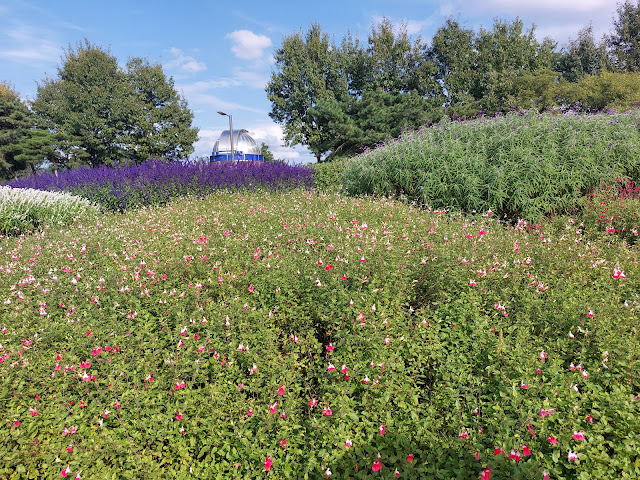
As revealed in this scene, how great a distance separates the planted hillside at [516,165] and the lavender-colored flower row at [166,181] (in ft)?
11.4

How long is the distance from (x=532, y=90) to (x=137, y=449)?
31.4 m

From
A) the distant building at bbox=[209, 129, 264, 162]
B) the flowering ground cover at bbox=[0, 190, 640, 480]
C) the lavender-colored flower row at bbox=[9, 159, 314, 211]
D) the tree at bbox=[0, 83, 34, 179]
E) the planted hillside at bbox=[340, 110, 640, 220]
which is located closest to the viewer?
the flowering ground cover at bbox=[0, 190, 640, 480]

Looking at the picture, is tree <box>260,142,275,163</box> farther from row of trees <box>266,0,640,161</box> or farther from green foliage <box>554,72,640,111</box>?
green foliage <box>554,72,640,111</box>

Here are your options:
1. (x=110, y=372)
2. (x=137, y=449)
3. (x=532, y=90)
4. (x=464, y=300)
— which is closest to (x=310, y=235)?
(x=464, y=300)

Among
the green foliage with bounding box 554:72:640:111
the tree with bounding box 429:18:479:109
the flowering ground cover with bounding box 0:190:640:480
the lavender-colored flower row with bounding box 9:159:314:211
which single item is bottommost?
the flowering ground cover with bounding box 0:190:640:480

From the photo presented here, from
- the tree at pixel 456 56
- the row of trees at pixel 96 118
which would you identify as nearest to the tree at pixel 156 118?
the row of trees at pixel 96 118

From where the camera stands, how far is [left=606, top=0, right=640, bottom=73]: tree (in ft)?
124

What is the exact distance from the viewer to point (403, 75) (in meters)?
35.3

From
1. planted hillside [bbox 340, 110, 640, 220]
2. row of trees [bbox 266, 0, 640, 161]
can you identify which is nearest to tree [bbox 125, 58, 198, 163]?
row of trees [bbox 266, 0, 640, 161]

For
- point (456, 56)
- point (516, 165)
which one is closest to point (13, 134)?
point (456, 56)

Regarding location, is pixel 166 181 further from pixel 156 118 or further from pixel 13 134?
pixel 13 134

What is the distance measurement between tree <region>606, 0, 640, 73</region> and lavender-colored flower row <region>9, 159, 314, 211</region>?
4162cm

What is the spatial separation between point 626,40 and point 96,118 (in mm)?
49990

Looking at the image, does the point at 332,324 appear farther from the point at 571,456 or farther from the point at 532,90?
the point at 532,90
